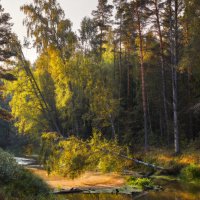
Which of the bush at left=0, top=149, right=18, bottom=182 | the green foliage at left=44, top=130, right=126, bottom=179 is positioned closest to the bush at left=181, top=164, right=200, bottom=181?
the green foliage at left=44, top=130, right=126, bottom=179

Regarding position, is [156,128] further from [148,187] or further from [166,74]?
[148,187]

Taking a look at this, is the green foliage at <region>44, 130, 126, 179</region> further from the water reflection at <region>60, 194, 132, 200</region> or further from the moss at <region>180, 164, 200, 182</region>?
the moss at <region>180, 164, 200, 182</region>

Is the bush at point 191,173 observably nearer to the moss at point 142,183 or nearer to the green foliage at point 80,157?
the moss at point 142,183

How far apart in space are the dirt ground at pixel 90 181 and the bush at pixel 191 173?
151 inches

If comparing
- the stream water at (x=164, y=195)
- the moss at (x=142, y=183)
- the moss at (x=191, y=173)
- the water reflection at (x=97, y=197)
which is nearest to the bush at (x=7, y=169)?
the stream water at (x=164, y=195)

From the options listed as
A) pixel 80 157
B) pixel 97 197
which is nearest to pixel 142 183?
pixel 97 197

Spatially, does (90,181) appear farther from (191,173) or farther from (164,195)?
(164,195)

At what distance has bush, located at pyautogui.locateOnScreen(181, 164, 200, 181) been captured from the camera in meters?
18.7

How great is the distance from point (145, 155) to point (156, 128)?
11.4 metres

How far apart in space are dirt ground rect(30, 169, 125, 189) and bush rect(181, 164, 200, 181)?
383 cm

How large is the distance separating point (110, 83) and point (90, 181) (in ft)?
51.0

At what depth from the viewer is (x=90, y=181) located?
67.4 ft

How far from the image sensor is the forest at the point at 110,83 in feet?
64.7

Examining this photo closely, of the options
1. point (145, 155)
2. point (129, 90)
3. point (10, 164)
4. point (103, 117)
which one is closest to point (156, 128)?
point (129, 90)
